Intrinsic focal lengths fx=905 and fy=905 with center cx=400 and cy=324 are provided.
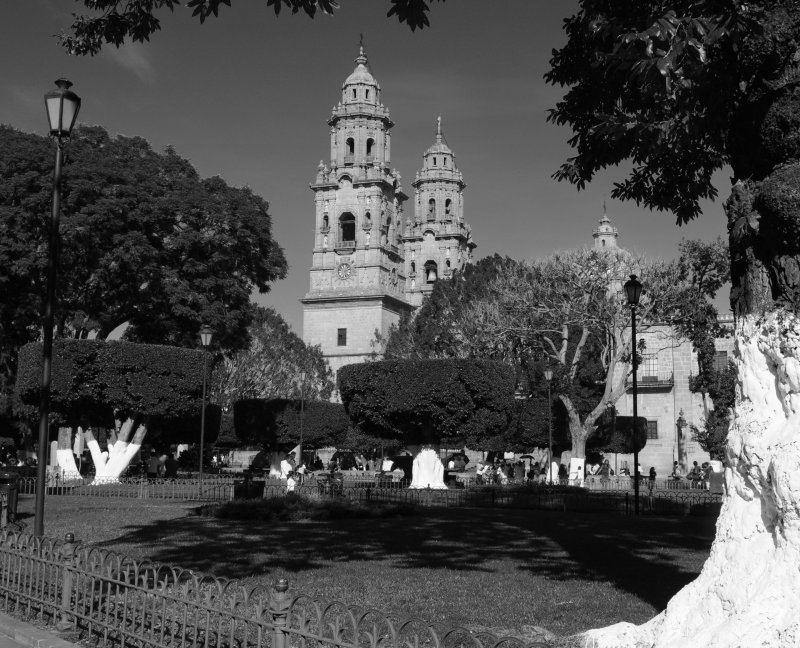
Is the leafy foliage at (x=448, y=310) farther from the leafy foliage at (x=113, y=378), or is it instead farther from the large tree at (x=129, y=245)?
the leafy foliage at (x=113, y=378)

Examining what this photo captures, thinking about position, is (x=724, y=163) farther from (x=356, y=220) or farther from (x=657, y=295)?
(x=356, y=220)

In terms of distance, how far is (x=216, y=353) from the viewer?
34.5 m

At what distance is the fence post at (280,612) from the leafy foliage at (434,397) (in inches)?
923

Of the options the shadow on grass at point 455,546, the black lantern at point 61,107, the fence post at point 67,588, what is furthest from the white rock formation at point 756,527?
the black lantern at point 61,107

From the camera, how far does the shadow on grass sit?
428 inches

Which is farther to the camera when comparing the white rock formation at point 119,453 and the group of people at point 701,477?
the group of people at point 701,477

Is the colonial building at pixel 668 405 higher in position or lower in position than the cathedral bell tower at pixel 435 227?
lower

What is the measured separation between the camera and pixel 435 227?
7762 centimetres

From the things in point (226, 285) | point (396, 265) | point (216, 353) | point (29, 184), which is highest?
point (396, 265)

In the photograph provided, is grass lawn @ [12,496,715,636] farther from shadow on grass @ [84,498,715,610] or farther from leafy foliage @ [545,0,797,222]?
leafy foliage @ [545,0,797,222]

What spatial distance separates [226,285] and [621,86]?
2232cm

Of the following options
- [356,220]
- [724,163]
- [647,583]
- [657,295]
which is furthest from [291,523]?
[356,220]

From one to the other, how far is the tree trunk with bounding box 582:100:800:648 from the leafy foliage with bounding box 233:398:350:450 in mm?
33050

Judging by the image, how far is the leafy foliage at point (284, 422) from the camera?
38.2 meters
